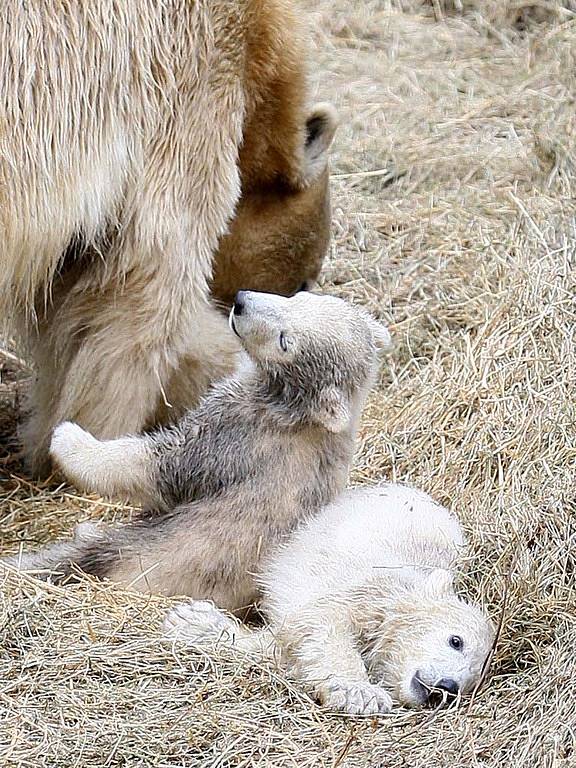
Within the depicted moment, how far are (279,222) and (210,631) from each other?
6.22 feet

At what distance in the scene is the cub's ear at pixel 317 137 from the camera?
4.93 m

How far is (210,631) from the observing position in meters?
3.53

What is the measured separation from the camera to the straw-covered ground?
126 inches

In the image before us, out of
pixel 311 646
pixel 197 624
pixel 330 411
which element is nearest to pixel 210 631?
pixel 197 624

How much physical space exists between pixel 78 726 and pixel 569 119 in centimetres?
460

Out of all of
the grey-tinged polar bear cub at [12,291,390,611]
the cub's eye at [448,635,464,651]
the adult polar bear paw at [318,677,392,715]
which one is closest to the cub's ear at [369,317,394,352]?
the grey-tinged polar bear cub at [12,291,390,611]

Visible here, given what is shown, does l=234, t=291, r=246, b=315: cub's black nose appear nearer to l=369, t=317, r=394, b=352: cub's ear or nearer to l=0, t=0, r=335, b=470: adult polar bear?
l=369, t=317, r=394, b=352: cub's ear

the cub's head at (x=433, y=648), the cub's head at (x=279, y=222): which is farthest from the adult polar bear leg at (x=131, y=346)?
the cub's head at (x=433, y=648)

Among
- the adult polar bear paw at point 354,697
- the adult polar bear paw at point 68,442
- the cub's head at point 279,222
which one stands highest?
the cub's head at point 279,222

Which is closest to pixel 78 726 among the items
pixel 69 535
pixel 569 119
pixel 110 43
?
pixel 69 535

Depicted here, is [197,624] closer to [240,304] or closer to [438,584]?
[438,584]

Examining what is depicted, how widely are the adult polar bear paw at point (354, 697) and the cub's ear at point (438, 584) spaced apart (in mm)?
306

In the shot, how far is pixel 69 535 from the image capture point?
4453mm

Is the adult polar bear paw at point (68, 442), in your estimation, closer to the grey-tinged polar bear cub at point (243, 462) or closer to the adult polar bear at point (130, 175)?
the grey-tinged polar bear cub at point (243, 462)
